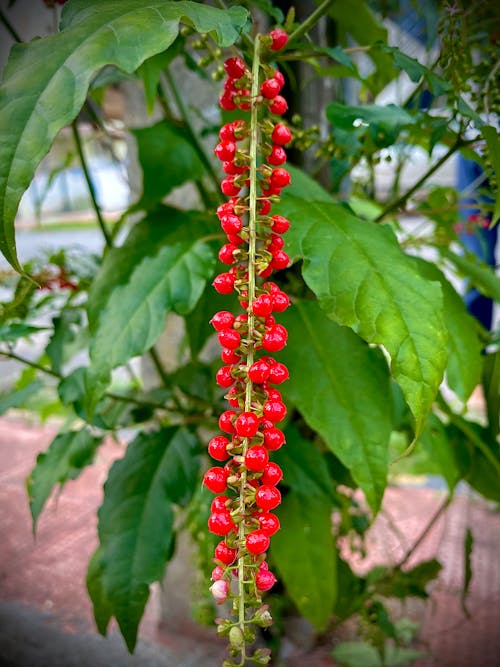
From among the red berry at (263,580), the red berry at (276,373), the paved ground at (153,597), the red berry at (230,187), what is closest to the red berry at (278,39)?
the red berry at (230,187)

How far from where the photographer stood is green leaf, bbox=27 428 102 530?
0.67 meters

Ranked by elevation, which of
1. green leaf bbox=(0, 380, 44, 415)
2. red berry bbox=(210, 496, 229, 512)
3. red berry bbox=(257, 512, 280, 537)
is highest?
red berry bbox=(210, 496, 229, 512)

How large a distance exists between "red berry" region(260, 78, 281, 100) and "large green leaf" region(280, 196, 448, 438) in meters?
0.10

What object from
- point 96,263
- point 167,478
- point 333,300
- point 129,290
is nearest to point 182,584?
point 167,478

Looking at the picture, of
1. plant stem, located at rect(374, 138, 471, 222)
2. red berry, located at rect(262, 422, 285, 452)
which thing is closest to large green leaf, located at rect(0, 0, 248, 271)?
red berry, located at rect(262, 422, 285, 452)

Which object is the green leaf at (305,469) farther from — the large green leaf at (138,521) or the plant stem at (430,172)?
the plant stem at (430,172)

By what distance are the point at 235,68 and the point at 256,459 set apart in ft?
0.80

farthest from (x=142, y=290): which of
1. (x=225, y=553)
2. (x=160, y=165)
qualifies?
(x=225, y=553)

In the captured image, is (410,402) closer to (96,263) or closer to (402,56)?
(402,56)

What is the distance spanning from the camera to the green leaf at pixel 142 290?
0.49 m

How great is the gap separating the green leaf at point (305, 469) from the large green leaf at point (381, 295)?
11.0 inches

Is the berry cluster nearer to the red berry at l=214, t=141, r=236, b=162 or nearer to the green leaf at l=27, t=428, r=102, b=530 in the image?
the red berry at l=214, t=141, r=236, b=162

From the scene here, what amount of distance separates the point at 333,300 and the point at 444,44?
0.24 metres

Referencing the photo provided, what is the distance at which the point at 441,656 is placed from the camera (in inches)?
40.3
